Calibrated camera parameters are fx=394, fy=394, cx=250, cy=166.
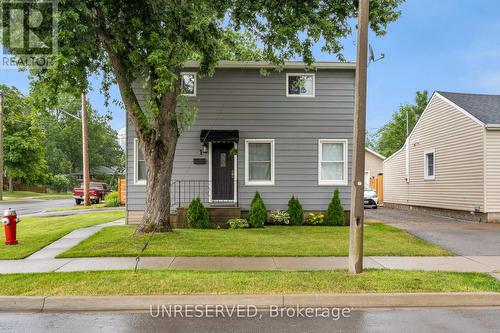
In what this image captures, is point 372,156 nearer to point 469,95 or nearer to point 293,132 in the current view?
point 469,95

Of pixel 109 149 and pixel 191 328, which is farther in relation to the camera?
pixel 109 149

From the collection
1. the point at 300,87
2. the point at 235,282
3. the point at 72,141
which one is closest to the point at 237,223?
the point at 300,87

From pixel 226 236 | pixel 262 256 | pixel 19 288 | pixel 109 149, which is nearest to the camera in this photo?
pixel 19 288

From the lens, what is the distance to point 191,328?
4777 millimetres

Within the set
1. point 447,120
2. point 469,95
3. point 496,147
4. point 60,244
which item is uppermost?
point 469,95

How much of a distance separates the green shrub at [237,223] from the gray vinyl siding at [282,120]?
98 centimetres

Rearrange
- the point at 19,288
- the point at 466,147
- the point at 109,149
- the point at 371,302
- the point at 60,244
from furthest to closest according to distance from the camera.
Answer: the point at 109,149 → the point at 466,147 → the point at 60,244 → the point at 19,288 → the point at 371,302

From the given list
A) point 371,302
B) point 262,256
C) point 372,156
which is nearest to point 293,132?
point 262,256

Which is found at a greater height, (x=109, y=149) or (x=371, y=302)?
(x=109, y=149)

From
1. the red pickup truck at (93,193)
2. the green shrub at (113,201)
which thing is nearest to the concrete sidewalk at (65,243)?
the green shrub at (113,201)

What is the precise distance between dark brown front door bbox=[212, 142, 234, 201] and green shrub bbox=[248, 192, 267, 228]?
1169 millimetres

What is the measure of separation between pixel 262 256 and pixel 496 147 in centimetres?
1155

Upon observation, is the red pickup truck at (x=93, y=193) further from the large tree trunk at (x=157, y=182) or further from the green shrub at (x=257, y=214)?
the large tree trunk at (x=157, y=182)

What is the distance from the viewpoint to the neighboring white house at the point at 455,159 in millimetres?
15117
